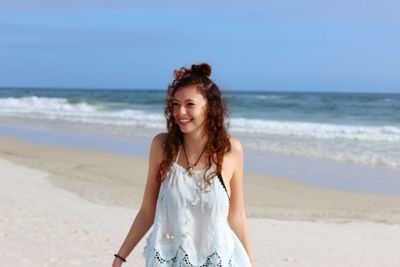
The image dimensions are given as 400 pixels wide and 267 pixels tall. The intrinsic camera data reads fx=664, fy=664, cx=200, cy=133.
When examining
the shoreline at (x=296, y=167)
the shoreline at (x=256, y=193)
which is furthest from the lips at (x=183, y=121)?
the shoreline at (x=296, y=167)

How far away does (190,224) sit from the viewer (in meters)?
2.57

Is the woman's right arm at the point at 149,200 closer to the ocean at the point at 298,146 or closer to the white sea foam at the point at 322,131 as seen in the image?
the ocean at the point at 298,146

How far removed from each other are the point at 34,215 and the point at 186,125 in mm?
6016

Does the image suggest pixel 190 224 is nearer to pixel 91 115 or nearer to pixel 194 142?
pixel 194 142

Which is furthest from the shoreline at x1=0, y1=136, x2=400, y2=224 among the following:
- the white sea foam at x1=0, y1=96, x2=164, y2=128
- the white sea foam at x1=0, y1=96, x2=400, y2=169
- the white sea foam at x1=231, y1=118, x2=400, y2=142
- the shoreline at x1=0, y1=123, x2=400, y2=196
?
the white sea foam at x1=0, y1=96, x2=164, y2=128

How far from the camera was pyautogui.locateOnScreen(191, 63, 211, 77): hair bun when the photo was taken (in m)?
2.63

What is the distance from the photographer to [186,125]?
2.61m

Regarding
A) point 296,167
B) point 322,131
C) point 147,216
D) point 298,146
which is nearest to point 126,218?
point 147,216

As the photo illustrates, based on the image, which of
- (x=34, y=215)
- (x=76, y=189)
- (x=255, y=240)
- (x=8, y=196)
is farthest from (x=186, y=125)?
(x=76, y=189)

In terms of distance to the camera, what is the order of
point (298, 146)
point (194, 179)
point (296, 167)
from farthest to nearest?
point (298, 146) < point (296, 167) < point (194, 179)

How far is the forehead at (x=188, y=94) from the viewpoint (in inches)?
102

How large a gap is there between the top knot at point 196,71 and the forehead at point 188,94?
0.06 m

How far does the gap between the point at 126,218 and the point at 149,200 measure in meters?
5.96

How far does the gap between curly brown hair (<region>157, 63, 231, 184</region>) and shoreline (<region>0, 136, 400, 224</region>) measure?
255 inches
